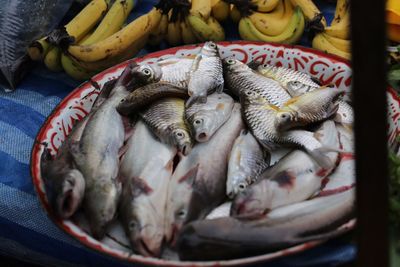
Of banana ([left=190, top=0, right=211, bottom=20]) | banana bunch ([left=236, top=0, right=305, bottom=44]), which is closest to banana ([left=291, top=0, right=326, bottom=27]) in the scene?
banana bunch ([left=236, top=0, right=305, bottom=44])

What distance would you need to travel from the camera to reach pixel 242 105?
1.59m

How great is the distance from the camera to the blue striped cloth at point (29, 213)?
1.33 metres

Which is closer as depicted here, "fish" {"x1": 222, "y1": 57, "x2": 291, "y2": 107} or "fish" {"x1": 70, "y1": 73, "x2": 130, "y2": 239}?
"fish" {"x1": 70, "y1": 73, "x2": 130, "y2": 239}

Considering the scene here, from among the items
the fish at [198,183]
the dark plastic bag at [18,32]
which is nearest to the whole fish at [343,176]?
the fish at [198,183]

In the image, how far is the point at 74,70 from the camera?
2.16 metres

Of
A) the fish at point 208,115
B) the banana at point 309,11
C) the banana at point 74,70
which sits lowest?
the banana at point 74,70

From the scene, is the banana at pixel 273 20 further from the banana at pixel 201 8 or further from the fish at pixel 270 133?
the fish at pixel 270 133

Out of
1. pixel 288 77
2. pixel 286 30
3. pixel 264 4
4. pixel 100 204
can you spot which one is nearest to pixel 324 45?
pixel 286 30

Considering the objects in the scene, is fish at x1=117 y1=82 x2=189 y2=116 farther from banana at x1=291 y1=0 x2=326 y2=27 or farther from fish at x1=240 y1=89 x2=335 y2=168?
banana at x1=291 y1=0 x2=326 y2=27

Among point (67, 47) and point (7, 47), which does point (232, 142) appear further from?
point (7, 47)

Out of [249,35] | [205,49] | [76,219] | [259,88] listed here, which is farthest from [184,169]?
[249,35]

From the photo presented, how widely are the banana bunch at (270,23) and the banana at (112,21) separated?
0.46m

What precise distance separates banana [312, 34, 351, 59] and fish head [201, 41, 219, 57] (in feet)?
1.43

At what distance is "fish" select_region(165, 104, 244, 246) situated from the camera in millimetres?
1275
